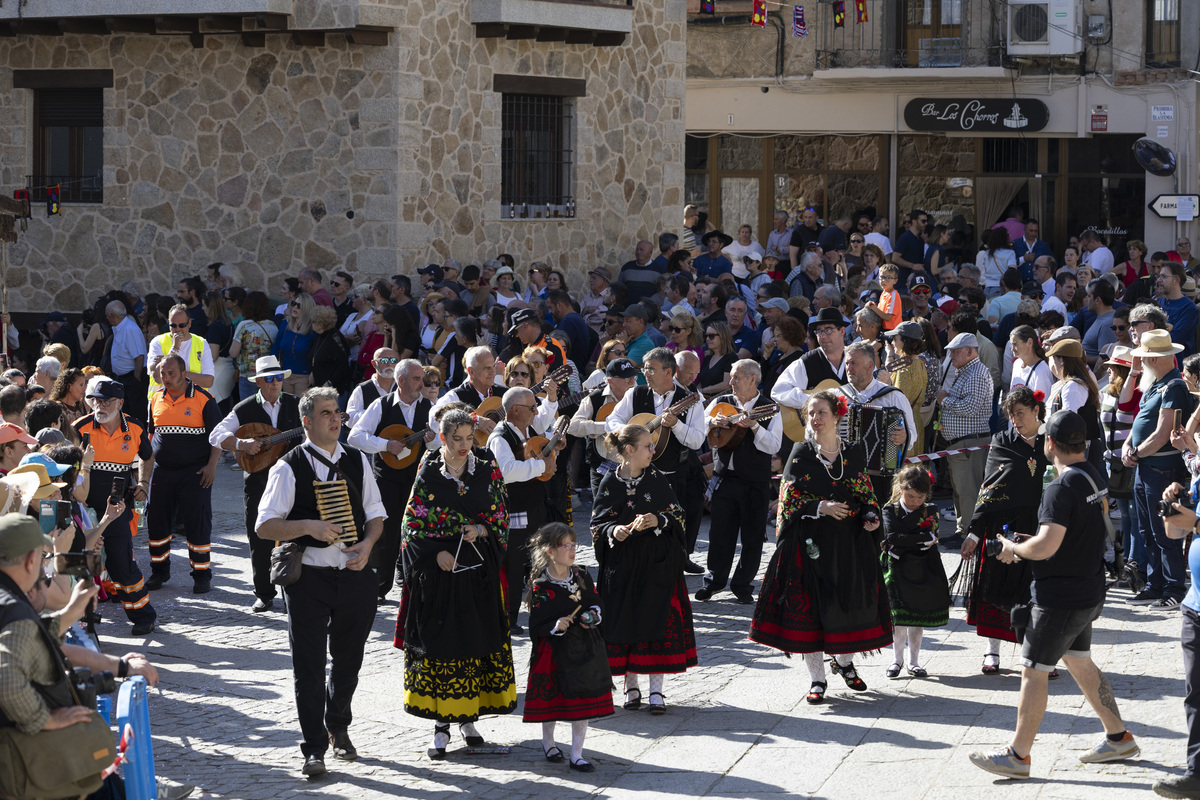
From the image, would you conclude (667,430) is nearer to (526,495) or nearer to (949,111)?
(526,495)

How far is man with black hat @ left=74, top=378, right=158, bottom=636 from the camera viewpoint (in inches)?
381

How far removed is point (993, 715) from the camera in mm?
7660

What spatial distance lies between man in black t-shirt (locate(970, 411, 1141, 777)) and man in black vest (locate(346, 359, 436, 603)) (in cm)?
452

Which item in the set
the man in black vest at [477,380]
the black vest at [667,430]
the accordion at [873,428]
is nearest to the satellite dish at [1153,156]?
the black vest at [667,430]

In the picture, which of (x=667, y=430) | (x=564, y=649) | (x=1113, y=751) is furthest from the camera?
(x=667, y=430)

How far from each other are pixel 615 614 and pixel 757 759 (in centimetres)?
121

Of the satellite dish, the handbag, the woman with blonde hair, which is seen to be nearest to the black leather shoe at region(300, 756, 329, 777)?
the handbag

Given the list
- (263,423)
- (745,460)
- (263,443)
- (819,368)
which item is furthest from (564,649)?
(819,368)

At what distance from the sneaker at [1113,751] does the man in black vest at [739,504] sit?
365 cm

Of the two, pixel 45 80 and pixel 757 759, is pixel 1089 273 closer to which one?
pixel 757 759

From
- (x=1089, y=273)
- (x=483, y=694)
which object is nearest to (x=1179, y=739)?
(x=483, y=694)

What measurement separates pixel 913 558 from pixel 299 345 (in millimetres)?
8193

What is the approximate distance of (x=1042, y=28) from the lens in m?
24.0

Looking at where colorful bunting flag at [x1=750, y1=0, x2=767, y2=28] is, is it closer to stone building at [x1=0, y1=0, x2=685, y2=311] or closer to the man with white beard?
stone building at [x1=0, y1=0, x2=685, y2=311]
